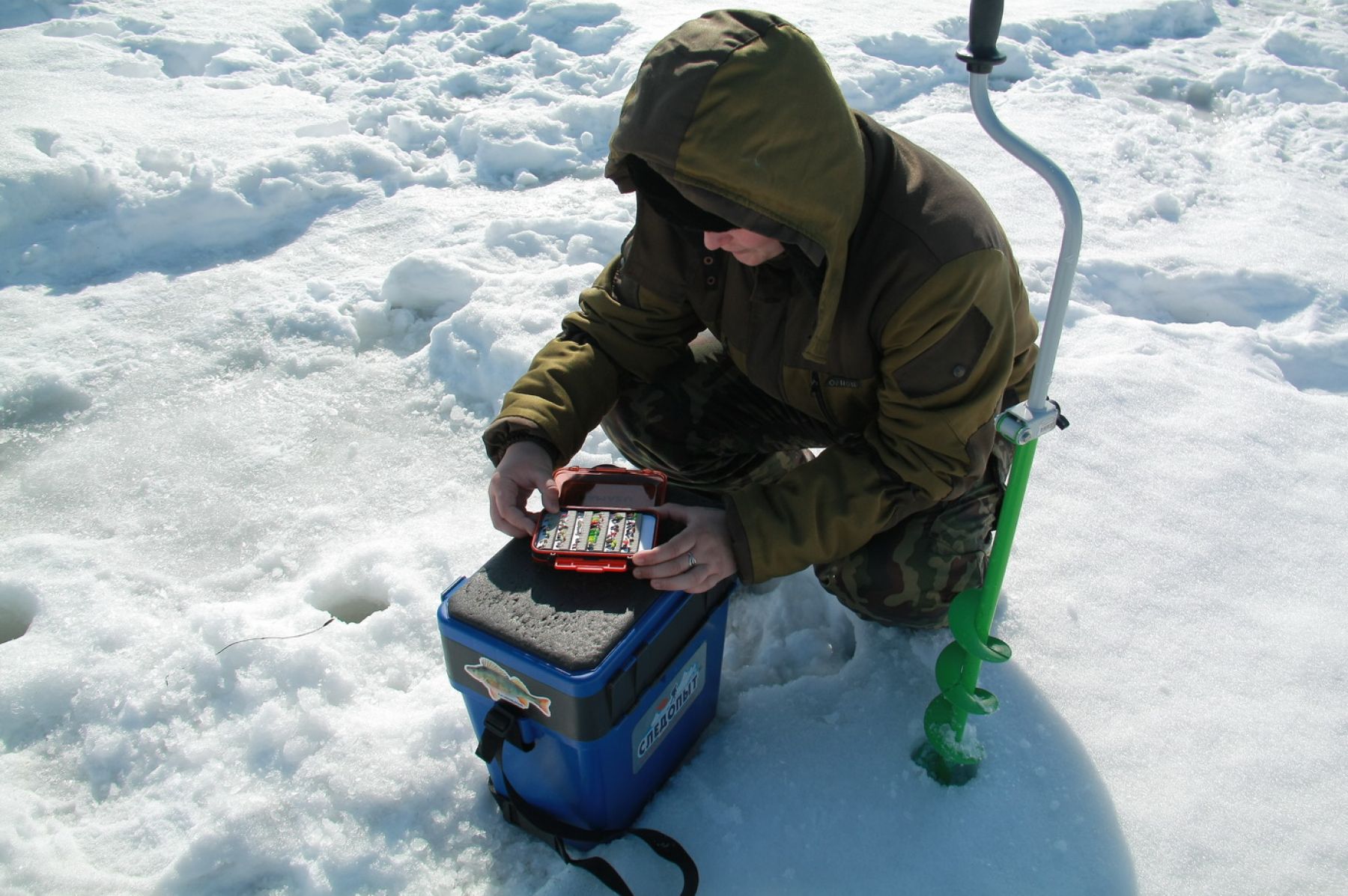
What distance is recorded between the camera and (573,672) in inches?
48.3

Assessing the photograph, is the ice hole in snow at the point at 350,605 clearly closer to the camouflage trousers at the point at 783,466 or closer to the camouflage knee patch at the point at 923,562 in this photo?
the camouflage trousers at the point at 783,466

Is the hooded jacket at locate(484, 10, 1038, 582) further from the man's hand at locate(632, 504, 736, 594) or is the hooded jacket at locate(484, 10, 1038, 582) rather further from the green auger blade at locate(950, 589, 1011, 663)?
the green auger blade at locate(950, 589, 1011, 663)

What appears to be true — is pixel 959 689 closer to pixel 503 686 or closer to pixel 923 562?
pixel 923 562

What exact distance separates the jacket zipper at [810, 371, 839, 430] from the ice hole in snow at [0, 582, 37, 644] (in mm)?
1611

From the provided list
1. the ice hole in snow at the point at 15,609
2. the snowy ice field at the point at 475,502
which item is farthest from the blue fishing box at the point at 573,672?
the ice hole in snow at the point at 15,609

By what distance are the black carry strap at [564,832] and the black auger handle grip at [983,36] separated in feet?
3.46

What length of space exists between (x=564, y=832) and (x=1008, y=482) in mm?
858

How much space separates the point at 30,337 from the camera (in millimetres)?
2709

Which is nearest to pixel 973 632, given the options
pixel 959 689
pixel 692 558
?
pixel 959 689

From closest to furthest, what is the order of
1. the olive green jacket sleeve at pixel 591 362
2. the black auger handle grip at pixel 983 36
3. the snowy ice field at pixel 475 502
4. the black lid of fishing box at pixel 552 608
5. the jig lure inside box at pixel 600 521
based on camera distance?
the black auger handle grip at pixel 983 36 < the black lid of fishing box at pixel 552 608 < the jig lure inside box at pixel 600 521 < the snowy ice field at pixel 475 502 < the olive green jacket sleeve at pixel 591 362

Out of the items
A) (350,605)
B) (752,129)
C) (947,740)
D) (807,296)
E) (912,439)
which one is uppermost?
(752,129)

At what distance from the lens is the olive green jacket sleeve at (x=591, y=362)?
5.41ft

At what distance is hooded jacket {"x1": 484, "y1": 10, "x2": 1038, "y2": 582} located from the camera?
1193mm

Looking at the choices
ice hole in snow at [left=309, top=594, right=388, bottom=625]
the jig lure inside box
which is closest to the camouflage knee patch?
the jig lure inside box
